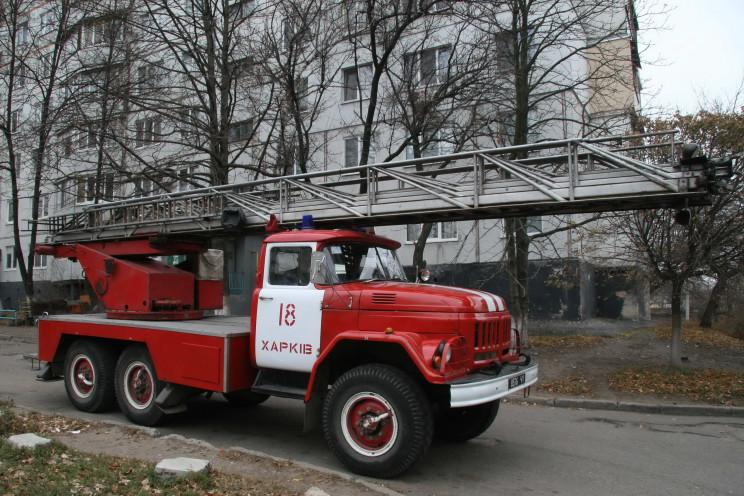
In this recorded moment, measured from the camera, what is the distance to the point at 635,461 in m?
6.26

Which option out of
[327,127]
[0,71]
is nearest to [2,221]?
[0,71]

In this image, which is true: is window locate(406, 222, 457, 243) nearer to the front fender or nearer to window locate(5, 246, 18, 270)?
the front fender

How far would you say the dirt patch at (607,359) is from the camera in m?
9.91

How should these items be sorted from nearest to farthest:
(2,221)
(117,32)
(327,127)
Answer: (117,32) < (327,127) < (2,221)

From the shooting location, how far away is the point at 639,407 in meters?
8.98

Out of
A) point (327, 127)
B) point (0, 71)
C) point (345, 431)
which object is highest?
point (0, 71)

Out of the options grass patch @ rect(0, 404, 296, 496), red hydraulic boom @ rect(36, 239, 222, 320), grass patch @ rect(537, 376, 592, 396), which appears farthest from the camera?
grass patch @ rect(537, 376, 592, 396)

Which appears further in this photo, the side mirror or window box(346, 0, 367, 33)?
window box(346, 0, 367, 33)

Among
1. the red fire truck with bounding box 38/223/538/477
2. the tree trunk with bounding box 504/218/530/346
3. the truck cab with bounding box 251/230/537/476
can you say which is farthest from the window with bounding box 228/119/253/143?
the truck cab with bounding box 251/230/537/476

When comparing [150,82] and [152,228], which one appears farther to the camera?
[150,82]

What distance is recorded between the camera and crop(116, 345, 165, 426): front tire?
23.9ft

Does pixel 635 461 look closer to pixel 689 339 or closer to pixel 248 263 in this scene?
pixel 689 339

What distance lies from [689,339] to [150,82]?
56.3ft

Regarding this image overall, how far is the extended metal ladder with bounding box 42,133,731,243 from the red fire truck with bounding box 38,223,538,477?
0.45m
